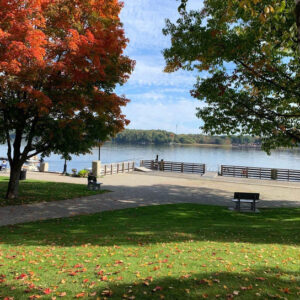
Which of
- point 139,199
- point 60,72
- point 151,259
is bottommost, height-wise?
point 139,199

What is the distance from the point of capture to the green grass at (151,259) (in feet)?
14.6

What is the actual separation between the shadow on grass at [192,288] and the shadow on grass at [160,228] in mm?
3124

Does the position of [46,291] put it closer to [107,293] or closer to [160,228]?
[107,293]

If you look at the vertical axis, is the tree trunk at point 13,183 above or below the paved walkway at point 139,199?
above

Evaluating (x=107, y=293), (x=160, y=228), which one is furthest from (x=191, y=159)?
(x=107, y=293)

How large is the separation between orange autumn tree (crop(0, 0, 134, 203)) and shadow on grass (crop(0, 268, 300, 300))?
9.39m

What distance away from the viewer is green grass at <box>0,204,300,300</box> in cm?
444

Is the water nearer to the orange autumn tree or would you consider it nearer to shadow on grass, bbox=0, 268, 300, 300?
the orange autumn tree

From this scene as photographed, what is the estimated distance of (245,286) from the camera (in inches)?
178

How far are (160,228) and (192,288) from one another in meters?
5.61

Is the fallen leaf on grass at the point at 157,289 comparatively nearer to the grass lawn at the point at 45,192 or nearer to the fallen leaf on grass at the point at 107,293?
the fallen leaf on grass at the point at 107,293

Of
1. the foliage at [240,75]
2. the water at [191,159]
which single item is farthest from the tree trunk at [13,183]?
the water at [191,159]

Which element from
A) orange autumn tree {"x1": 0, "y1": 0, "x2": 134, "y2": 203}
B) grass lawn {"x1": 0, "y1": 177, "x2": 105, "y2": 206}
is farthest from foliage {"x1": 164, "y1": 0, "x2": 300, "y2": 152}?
grass lawn {"x1": 0, "y1": 177, "x2": 105, "y2": 206}

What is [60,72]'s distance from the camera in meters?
14.0
